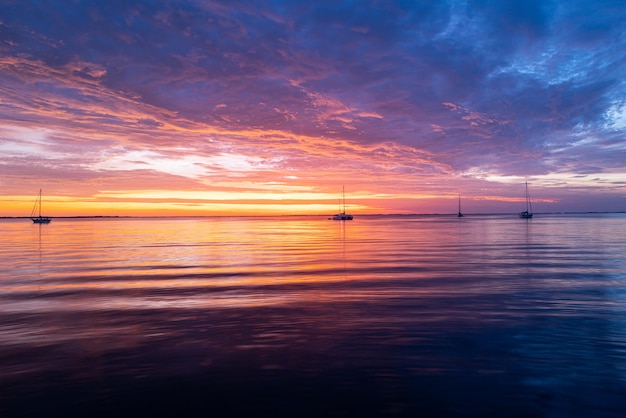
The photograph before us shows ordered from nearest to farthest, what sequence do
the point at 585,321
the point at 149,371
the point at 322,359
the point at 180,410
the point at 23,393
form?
the point at 180,410, the point at 23,393, the point at 149,371, the point at 322,359, the point at 585,321

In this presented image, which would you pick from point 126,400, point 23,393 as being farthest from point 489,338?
point 23,393

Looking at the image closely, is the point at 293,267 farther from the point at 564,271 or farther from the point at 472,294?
the point at 564,271

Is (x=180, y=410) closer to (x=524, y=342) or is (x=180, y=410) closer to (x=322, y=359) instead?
(x=322, y=359)

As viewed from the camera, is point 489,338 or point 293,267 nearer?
point 489,338

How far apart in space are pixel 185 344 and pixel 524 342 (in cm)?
904

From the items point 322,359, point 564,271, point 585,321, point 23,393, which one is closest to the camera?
point 23,393

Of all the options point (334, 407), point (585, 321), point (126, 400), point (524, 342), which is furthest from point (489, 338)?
point (126, 400)

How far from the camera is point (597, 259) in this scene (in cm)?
2928

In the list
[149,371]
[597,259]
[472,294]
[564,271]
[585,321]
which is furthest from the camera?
[597,259]

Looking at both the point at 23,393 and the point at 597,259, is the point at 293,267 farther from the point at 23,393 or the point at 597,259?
the point at 597,259

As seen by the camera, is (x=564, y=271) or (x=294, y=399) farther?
(x=564, y=271)

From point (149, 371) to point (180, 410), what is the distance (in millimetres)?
2128

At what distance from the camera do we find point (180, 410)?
737 centimetres

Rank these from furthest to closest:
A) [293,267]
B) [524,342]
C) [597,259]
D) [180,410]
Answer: [597,259] → [293,267] → [524,342] → [180,410]
